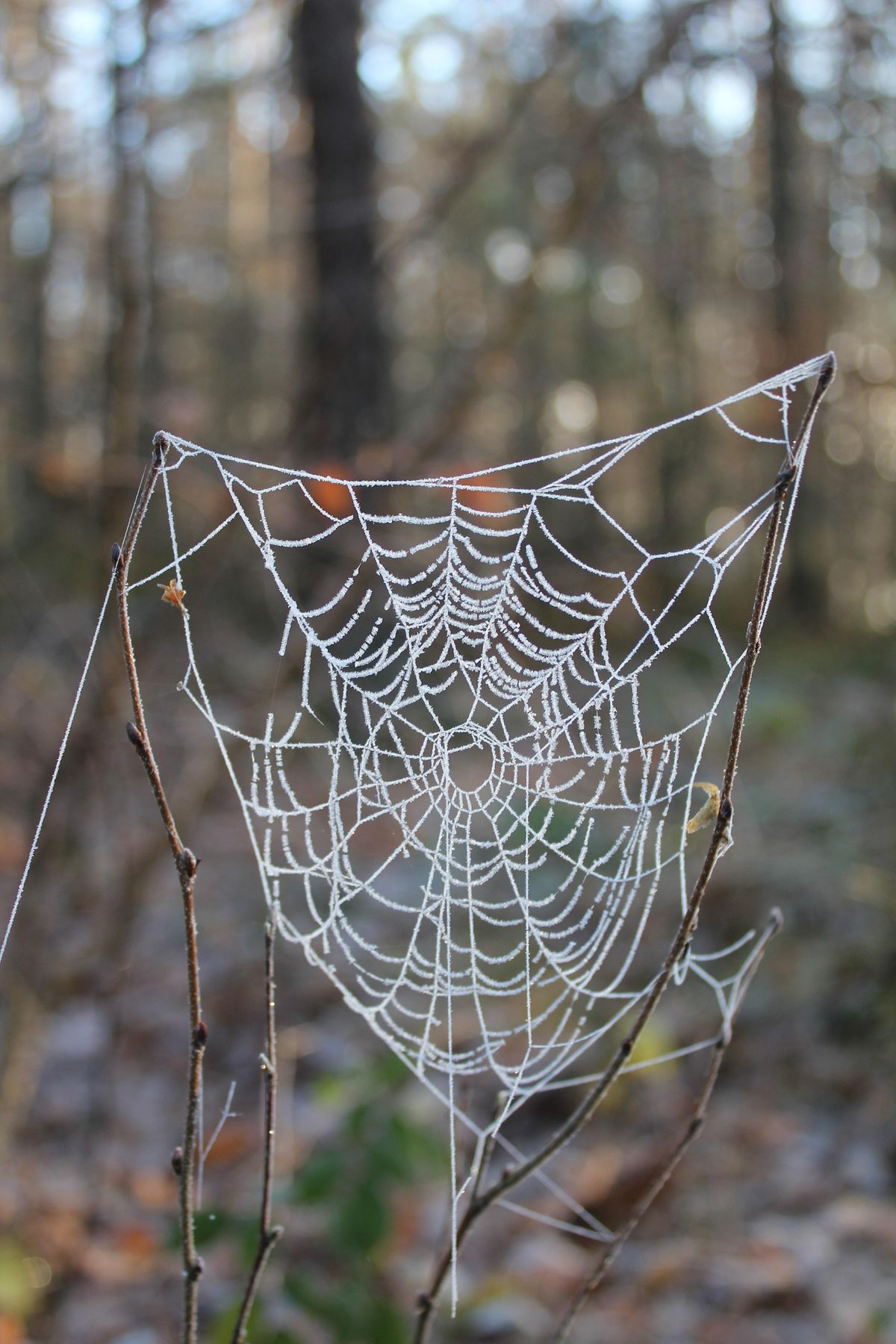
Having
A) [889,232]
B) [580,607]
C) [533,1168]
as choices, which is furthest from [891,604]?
[533,1168]

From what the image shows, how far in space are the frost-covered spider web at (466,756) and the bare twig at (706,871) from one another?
1.0 inches

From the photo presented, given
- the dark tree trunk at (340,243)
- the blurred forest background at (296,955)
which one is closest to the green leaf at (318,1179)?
the blurred forest background at (296,955)

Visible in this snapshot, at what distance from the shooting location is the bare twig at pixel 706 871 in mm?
804

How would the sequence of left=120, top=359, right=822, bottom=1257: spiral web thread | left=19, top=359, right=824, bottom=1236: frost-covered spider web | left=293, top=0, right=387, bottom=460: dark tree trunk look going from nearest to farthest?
left=19, top=359, right=824, bottom=1236: frost-covered spider web < left=120, top=359, right=822, bottom=1257: spiral web thread < left=293, top=0, right=387, bottom=460: dark tree trunk

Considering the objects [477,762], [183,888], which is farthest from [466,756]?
[183,888]

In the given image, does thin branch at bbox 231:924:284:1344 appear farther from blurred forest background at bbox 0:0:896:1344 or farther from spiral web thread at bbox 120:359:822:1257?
blurred forest background at bbox 0:0:896:1344

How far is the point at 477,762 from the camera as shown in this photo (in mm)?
5547

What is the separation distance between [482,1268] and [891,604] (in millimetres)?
11806

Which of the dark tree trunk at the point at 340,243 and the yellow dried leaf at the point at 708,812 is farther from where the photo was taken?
the dark tree trunk at the point at 340,243

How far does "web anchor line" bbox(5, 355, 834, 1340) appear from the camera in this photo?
1.08 meters

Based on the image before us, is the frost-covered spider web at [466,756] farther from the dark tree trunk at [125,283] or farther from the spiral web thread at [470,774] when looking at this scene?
the dark tree trunk at [125,283]

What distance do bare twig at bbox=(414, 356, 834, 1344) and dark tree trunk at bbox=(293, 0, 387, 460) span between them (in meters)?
1.89

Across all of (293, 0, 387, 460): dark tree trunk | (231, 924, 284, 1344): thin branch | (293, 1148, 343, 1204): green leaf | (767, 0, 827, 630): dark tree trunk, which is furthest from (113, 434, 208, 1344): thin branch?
(767, 0, 827, 630): dark tree trunk

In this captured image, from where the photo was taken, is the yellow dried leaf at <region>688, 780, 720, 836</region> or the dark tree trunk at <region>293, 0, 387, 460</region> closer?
the yellow dried leaf at <region>688, 780, 720, 836</region>
